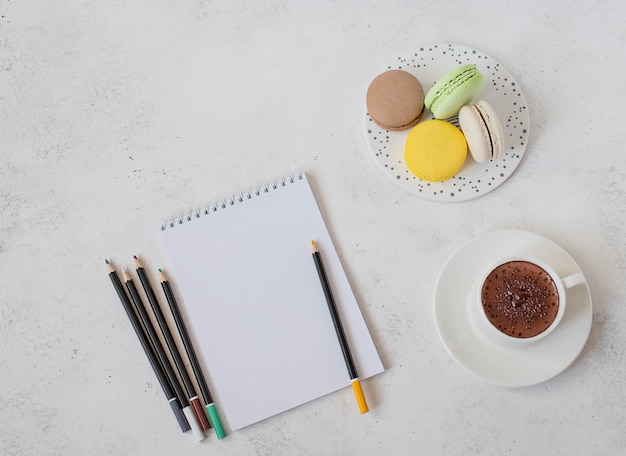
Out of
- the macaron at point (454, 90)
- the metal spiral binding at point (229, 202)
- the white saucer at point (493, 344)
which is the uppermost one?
the macaron at point (454, 90)

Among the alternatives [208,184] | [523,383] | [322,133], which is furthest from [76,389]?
[523,383]

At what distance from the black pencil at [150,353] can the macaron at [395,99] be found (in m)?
0.46

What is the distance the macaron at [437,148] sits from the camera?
884 mm

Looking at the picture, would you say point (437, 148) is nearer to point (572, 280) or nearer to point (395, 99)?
point (395, 99)

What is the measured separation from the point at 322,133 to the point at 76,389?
0.54 meters

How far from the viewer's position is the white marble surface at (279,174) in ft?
3.00

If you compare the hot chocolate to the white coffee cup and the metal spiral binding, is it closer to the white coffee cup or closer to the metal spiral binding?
the white coffee cup

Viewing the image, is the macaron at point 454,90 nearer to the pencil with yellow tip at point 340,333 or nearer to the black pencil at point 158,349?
the pencil with yellow tip at point 340,333

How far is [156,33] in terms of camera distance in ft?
3.29

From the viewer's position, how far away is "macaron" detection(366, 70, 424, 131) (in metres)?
0.90

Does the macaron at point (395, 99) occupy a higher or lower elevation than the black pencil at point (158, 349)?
higher

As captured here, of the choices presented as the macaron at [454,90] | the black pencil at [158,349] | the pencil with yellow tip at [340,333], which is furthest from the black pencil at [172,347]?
the macaron at [454,90]

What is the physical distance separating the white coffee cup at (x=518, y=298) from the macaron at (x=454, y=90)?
230mm

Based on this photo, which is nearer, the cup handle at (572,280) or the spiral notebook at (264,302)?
the cup handle at (572,280)
